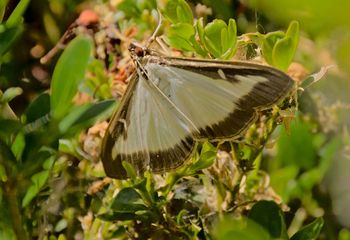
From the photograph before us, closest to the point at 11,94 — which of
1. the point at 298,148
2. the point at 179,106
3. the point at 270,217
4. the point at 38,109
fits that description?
the point at 38,109

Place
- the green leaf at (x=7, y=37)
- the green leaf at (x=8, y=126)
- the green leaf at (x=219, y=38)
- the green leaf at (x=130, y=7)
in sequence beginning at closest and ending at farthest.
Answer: the green leaf at (x=8, y=126) < the green leaf at (x=7, y=37) < the green leaf at (x=219, y=38) < the green leaf at (x=130, y=7)

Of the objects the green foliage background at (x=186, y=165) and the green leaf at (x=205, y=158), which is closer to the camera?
the green foliage background at (x=186, y=165)

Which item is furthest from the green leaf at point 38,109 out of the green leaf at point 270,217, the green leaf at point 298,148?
the green leaf at point 298,148

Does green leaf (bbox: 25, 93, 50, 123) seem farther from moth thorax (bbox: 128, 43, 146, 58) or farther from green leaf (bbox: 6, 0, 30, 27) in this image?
moth thorax (bbox: 128, 43, 146, 58)

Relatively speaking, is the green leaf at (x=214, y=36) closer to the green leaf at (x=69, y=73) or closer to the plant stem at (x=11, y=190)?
the green leaf at (x=69, y=73)

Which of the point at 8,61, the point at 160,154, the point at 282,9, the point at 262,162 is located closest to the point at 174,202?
the point at 160,154

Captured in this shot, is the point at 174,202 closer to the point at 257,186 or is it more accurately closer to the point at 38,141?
the point at 257,186
